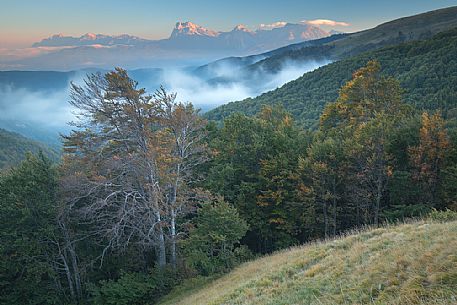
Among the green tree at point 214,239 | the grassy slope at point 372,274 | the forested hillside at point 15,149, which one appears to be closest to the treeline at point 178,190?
the green tree at point 214,239

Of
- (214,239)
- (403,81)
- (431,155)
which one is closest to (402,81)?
(403,81)

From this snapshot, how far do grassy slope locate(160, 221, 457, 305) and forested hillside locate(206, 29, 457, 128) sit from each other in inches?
1429

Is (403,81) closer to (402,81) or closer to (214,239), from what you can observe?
(402,81)

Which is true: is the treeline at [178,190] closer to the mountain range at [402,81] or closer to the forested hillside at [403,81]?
the mountain range at [402,81]

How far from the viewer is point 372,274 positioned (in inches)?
324

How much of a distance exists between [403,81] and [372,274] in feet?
204

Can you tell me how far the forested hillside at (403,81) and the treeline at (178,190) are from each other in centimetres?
2090

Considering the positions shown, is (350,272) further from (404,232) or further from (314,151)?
(314,151)

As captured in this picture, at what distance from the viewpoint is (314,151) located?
82.7 ft

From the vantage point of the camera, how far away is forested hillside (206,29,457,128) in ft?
170

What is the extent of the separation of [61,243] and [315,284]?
859 inches

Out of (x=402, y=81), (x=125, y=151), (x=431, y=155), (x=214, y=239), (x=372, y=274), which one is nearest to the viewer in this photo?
(x=372, y=274)

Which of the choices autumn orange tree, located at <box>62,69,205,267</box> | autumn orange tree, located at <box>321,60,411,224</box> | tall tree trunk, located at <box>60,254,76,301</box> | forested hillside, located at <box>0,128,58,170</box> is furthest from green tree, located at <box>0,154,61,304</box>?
forested hillside, located at <box>0,128,58,170</box>

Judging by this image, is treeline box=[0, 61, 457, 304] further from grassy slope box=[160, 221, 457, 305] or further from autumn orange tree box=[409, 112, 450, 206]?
grassy slope box=[160, 221, 457, 305]
